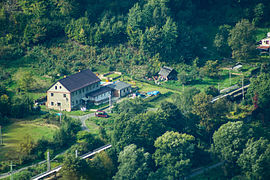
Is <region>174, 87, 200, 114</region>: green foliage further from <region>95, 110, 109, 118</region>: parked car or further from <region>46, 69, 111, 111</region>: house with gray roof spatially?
<region>46, 69, 111, 111</region>: house with gray roof

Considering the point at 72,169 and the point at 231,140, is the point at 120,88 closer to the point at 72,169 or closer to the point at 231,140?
the point at 231,140

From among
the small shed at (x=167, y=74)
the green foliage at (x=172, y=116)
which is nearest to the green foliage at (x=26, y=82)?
the small shed at (x=167, y=74)

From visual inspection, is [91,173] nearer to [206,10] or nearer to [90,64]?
[90,64]

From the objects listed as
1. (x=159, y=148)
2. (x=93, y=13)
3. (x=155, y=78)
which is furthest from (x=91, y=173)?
(x=93, y=13)

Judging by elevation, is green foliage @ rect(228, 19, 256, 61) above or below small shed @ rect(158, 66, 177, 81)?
above

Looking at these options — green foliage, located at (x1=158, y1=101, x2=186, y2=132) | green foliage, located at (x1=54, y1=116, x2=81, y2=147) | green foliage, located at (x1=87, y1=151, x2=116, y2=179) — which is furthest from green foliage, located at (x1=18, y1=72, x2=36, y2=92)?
green foliage, located at (x1=87, y1=151, x2=116, y2=179)

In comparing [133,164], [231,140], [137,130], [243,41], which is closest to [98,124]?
[137,130]

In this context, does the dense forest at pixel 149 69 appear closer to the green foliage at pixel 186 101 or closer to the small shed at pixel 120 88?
the green foliage at pixel 186 101
